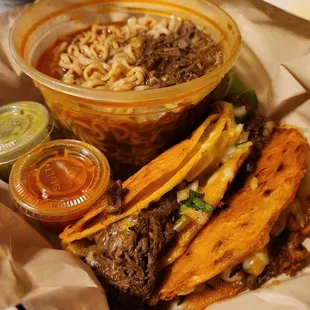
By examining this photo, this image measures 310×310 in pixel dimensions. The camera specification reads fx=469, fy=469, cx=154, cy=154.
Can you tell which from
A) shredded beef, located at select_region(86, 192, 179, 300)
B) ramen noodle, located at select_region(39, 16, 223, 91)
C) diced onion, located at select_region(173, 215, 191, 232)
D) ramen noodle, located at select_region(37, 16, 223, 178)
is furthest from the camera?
ramen noodle, located at select_region(39, 16, 223, 91)

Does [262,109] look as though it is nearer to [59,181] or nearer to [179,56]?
[179,56]

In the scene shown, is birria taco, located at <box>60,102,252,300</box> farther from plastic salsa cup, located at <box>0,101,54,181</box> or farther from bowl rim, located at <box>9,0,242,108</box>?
plastic salsa cup, located at <box>0,101,54,181</box>

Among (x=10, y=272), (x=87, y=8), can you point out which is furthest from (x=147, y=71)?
(x=10, y=272)

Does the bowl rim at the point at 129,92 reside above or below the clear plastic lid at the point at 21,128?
above

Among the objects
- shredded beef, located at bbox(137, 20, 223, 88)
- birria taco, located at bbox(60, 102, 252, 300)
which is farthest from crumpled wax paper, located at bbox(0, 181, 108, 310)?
shredded beef, located at bbox(137, 20, 223, 88)

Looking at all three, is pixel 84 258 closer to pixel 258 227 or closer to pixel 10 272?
pixel 10 272

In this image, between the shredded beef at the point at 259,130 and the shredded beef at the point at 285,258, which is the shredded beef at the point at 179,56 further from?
the shredded beef at the point at 285,258

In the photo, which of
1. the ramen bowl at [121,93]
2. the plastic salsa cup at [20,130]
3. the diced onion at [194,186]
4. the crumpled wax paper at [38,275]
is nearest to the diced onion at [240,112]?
the ramen bowl at [121,93]
